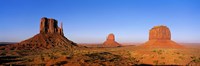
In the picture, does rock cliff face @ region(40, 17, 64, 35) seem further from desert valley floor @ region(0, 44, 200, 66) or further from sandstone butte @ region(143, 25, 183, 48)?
desert valley floor @ region(0, 44, 200, 66)

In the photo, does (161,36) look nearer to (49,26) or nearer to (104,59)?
(49,26)

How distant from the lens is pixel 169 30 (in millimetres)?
82000

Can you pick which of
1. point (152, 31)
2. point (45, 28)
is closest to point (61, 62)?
point (45, 28)

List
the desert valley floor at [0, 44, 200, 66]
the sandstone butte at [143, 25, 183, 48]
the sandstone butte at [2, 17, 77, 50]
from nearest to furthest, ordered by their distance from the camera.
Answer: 1. the desert valley floor at [0, 44, 200, 66]
2. the sandstone butte at [2, 17, 77, 50]
3. the sandstone butte at [143, 25, 183, 48]

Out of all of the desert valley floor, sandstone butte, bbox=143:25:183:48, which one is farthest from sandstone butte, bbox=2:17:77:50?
sandstone butte, bbox=143:25:183:48

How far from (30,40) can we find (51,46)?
8.57m

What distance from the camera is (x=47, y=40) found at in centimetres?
7338

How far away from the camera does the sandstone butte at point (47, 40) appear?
66625mm

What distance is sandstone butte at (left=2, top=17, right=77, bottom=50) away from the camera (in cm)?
6662

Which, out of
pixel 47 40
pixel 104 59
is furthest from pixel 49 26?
Result: pixel 104 59

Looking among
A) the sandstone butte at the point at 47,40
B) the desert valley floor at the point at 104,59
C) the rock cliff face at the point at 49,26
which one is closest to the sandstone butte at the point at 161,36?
the sandstone butte at the point at 47,40

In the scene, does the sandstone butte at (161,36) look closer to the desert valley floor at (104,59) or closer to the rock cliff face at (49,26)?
the rock cliff face at (49,26)

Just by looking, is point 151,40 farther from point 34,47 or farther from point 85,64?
point 85,64

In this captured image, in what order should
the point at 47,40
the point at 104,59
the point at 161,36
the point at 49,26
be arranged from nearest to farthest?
the point at 104,59, the point at 47,40, the point at 161,36, the point at 49,26
